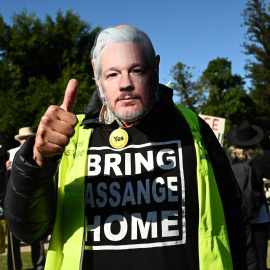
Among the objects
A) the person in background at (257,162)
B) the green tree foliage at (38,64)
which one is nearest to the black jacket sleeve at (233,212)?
the person in background at (257,162)

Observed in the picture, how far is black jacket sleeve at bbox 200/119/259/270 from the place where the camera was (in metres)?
1.53

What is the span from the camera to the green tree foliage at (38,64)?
12.6 metres

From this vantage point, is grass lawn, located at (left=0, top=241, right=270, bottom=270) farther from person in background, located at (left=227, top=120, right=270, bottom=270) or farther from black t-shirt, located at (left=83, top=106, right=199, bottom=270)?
black t-shirt, located at (left=83, top=106, right=199, bottom=270)

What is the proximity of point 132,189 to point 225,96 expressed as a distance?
30158mm

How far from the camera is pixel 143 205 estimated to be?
1.47m

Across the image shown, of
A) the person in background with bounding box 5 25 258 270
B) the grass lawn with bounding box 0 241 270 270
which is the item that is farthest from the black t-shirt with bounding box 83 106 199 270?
the grass lawn with bounding box 0 241 270 270

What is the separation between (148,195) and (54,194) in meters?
0.36

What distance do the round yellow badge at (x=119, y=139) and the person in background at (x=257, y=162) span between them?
2.90 metres

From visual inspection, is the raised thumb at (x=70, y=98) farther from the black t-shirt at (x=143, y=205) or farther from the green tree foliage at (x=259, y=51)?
the green tree foliage at (x=259, y=51)

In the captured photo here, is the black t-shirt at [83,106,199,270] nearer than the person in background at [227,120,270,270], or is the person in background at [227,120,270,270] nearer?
the black t-shirt at [83,106,199,270]

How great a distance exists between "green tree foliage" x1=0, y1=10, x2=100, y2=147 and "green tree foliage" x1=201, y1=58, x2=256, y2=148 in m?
14.8

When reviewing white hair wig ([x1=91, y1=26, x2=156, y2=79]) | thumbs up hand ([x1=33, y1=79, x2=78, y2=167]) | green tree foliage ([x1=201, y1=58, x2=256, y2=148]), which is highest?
green tree foliage ([x1=201, y1=58, x2=256, y2=148])

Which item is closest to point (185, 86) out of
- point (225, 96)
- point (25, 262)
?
point (225, 96)

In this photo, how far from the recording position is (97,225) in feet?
4.81
